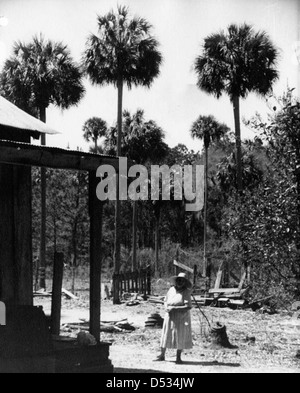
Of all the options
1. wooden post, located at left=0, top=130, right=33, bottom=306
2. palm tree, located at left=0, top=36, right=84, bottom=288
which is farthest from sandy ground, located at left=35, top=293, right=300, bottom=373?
palm tree, located at left=0, top=36, right=84, bottom=288

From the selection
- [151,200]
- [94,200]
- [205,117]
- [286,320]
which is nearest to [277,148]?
[94,200]

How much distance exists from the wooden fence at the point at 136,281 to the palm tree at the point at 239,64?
16.3 ft

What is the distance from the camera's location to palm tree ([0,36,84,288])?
27156mm

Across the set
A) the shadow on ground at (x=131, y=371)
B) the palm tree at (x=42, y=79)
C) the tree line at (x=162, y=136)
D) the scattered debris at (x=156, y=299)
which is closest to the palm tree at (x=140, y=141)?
the tree line at (x=162, y=136)

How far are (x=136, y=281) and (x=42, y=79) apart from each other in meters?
9.10

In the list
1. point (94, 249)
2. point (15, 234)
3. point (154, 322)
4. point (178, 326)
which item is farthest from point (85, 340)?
point (154, 322)

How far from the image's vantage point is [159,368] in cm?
1014

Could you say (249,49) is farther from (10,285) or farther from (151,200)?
(10,285)

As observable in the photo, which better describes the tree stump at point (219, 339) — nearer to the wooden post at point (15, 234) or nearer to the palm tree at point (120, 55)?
the wooden post at point (15, 234)

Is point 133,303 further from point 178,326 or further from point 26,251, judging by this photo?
point 26,251

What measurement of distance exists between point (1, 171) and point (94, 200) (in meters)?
1.32

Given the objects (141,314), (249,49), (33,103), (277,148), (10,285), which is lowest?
(141,314)

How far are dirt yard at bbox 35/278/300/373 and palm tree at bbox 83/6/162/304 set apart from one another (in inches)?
272

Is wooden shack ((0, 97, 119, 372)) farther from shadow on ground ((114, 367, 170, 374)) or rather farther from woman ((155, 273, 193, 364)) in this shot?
woman ((155, 273, 193, 364))
